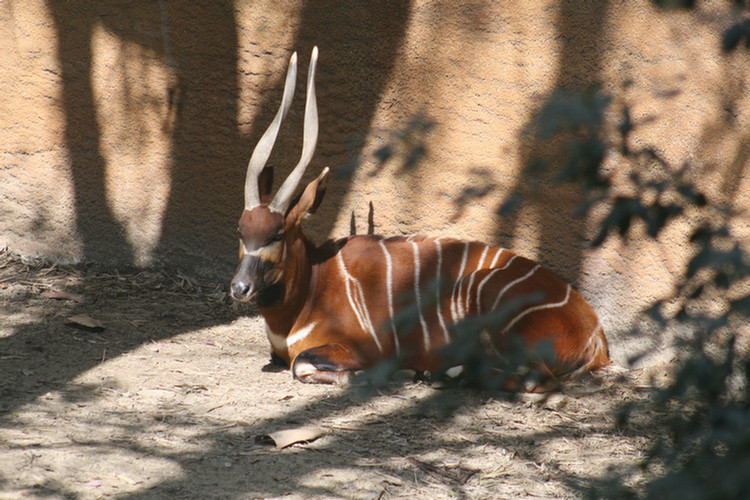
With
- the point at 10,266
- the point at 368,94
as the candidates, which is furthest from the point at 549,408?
the point at 10,266

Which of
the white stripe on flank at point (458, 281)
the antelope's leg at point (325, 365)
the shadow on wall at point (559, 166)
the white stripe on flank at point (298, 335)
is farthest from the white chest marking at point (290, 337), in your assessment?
the shadow on wall at point (559, 166)

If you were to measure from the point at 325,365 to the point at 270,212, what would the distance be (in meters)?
0.80

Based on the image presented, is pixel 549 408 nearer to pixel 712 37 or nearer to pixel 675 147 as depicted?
pixel 675 147

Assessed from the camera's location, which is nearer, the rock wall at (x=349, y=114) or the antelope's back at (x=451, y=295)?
the rock wall at (x=349, y=114)

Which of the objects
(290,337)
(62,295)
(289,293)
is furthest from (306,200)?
(62,295)

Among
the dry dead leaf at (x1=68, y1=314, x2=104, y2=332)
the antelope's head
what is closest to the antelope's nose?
the antelope's head

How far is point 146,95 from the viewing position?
16.8 ft

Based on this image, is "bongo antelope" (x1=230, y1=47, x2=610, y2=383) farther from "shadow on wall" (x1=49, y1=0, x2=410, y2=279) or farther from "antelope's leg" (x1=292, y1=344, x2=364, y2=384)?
"shadow on wall" (x1=49, y1=0, x2=410, y2=279)

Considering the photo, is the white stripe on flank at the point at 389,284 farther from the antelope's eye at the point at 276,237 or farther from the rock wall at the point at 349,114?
the antelope's eye at the point at 276,237

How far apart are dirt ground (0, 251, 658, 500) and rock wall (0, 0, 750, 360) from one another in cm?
68

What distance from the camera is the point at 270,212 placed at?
4180 millimetres

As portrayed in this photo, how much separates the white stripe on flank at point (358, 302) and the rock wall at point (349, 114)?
0.54 meters

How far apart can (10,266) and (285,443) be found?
9.59 feet

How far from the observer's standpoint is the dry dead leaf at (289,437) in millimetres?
3309
